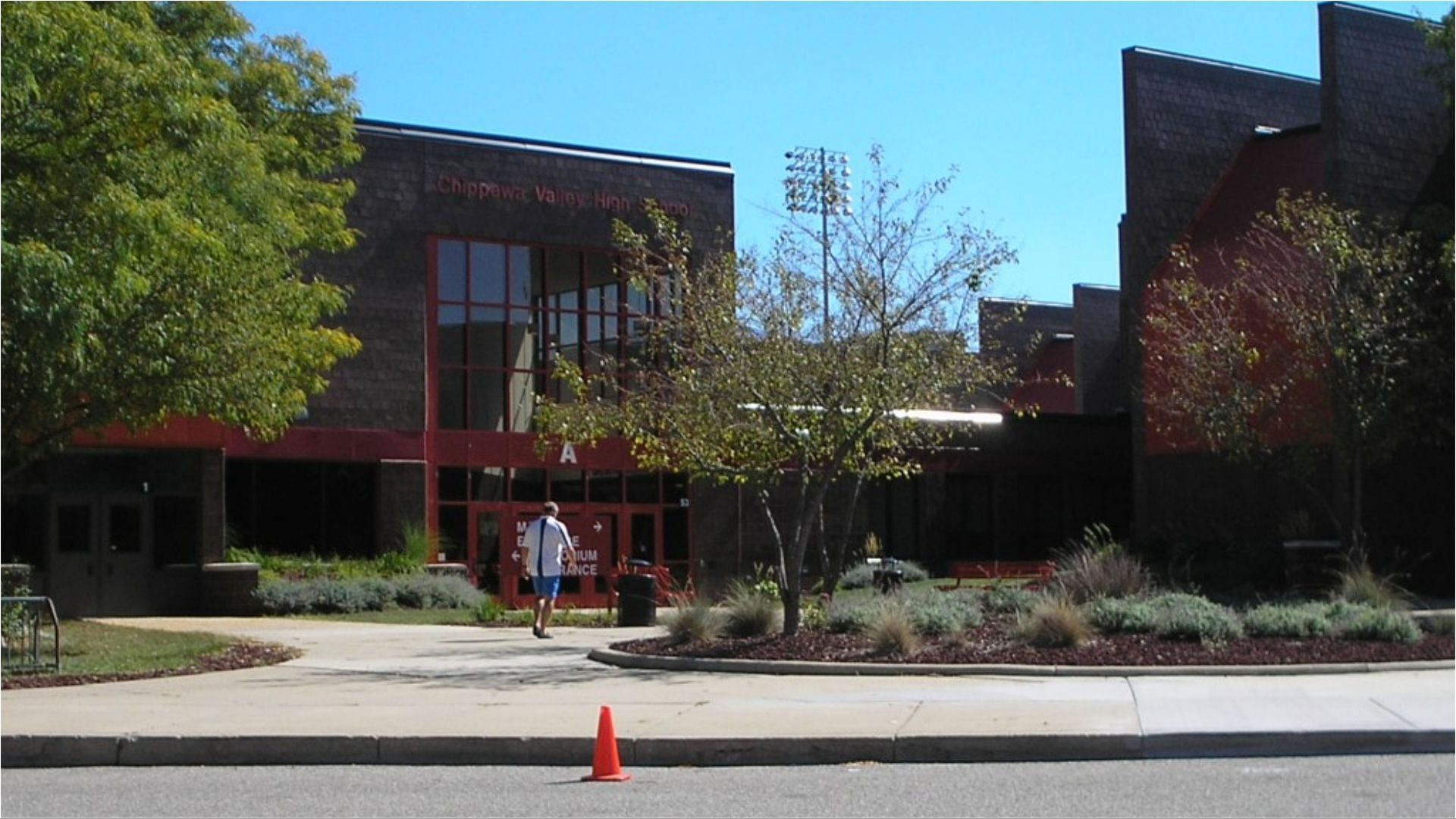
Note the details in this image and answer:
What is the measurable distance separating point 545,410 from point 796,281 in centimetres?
559

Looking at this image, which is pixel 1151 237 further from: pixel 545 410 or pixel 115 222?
pixel 115 222

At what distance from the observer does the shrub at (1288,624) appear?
18.1 metres

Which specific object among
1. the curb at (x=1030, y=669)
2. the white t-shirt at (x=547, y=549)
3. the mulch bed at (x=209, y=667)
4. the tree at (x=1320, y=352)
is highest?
the tree at (x=1320, y=352)

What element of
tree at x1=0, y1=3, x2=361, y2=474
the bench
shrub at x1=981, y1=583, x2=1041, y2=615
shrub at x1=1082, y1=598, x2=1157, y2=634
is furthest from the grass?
the bench

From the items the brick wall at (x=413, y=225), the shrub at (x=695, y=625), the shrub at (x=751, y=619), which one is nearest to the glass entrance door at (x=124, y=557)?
the brick wall at (x=413, y=225)

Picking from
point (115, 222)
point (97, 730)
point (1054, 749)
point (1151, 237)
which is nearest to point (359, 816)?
point (97, 730)

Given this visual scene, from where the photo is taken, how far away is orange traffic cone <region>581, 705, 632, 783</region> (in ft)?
36.4

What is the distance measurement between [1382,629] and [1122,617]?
8.33 feet

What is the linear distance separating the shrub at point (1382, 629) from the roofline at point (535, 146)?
2299 centimetres

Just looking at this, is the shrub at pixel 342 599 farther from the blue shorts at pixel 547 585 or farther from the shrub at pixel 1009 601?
the shrub at pixel 1009 601

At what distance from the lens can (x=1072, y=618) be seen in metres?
17.6

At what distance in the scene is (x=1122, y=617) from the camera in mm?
18547

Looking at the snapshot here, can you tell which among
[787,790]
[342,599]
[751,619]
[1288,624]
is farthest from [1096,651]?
[342,599]

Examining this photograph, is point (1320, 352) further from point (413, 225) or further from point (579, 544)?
point (413, 225)
